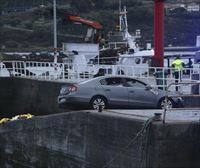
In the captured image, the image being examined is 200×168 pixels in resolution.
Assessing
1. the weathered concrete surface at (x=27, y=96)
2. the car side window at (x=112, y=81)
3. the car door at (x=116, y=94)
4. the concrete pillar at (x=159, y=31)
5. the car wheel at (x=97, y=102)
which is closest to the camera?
the car wheel at (x=97, y=102)

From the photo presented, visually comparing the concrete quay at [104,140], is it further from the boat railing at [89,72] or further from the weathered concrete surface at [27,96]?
the boat railing at [89,72]

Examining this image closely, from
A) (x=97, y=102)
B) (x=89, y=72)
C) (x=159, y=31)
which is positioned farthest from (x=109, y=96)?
(x=89, y=72)

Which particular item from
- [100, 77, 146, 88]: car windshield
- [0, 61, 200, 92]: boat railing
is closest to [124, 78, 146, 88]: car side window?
[100, 77, 146, 88]: car windshield

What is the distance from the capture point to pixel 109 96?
749 inches

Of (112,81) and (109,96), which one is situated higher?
(112,81)

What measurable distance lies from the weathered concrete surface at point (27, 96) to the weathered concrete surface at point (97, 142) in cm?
468

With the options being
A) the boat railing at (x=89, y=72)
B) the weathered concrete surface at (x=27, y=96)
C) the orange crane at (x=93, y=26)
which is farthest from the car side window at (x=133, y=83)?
the orange crane at (x=93, y=26)

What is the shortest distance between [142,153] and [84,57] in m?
26.4

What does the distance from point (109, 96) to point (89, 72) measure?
1067 centimetres

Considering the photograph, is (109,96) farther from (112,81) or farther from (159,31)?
(159,31)

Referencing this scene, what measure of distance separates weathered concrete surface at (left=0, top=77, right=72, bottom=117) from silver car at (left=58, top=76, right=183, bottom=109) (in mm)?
3135

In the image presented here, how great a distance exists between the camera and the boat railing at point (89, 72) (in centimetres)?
2233

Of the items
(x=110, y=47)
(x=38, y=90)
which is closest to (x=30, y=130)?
(x=38, y=90)

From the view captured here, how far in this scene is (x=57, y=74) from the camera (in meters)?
28.8
